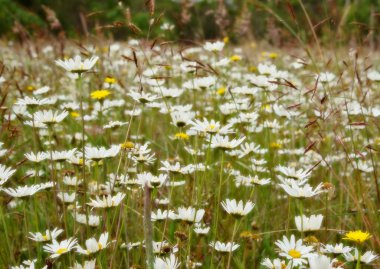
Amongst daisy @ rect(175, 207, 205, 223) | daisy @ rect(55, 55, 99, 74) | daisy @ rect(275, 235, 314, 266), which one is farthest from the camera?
daisy @ rect(55, 55, 99, 74)

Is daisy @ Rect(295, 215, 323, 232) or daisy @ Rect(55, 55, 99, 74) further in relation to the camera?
daisy @ Rect(55, 55, 99, 74)

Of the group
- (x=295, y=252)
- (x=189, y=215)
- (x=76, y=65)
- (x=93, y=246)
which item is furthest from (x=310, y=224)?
(x=76, y=65)

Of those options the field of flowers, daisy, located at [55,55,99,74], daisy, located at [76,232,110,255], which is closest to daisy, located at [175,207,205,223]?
the field of flowers

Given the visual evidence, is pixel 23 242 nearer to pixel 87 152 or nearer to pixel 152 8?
pixel 87 152

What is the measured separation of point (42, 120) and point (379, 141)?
146 cm

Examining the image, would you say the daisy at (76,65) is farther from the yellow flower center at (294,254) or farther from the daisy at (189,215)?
the yellow flower center at (294,254)

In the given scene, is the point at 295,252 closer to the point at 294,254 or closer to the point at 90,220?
the point at 294,254

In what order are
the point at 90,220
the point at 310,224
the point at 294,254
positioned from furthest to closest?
the point at 90,220 < the point at 310,224 < the point at 294,254

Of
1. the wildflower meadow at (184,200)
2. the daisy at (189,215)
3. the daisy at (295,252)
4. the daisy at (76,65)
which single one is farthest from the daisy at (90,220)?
the daisy at (295,252)

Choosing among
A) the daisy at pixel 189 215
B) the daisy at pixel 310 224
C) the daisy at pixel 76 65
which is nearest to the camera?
the daisy at pixel 310 224

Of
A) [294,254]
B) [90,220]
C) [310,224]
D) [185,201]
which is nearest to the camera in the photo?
[294,254]

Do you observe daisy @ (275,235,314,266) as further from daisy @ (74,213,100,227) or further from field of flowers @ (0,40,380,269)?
daisy @ (74,213,100,227)

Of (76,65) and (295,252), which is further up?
(76,65)

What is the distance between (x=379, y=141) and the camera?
2.21 metres
